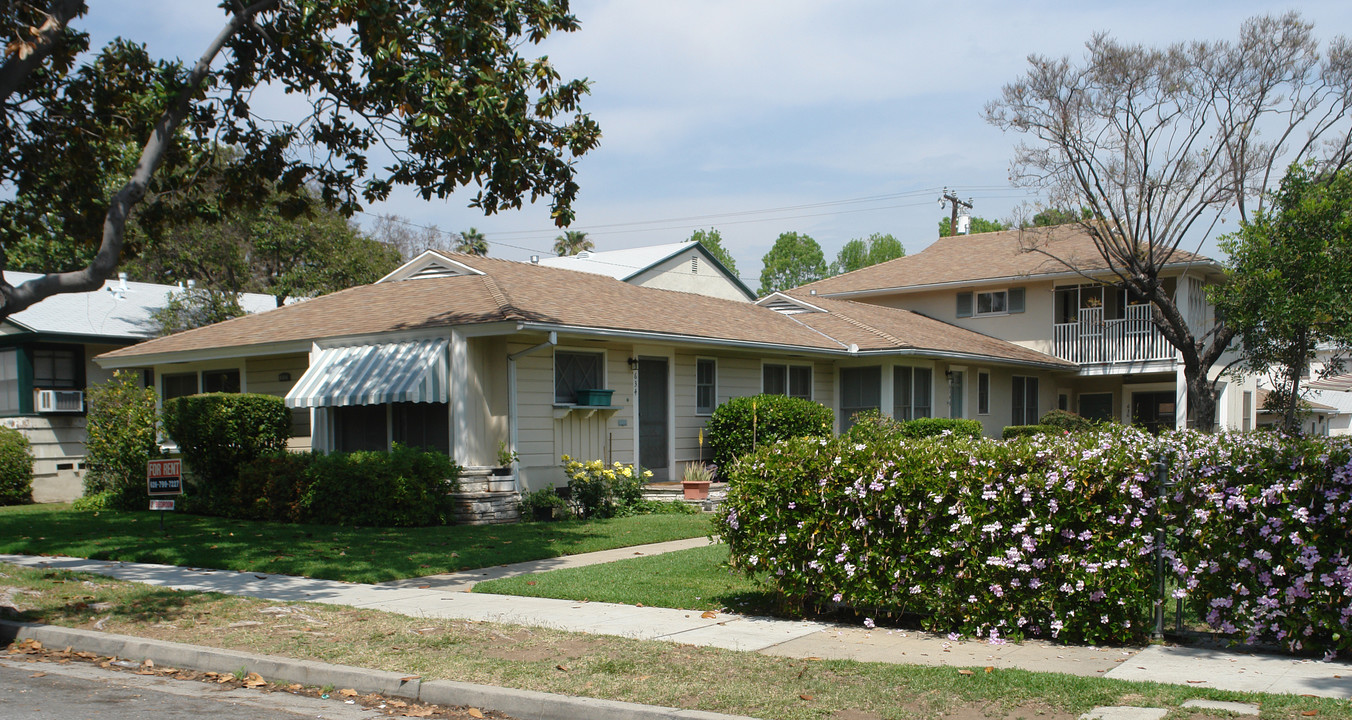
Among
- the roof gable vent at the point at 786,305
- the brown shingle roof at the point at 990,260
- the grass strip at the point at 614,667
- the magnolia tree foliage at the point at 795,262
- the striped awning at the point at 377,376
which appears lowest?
the grass strip at the point at 614,667

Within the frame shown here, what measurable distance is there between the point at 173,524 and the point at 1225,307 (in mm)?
20780

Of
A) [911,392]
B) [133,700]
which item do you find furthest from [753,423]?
[133,700]

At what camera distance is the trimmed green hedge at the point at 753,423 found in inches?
757

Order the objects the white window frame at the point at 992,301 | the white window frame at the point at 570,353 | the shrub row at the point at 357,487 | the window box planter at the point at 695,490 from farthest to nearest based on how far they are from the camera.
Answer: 1. the white window frame at the point at 992,301
2. the window box planter at the point at 695,490
3. the white window frame at the point at 570,353
4. the shrub row at the point at 357,487

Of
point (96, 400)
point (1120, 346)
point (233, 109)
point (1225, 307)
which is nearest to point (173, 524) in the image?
point (96, 400)

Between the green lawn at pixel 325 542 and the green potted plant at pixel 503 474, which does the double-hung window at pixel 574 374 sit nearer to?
the green potted plant at pixel 503 474

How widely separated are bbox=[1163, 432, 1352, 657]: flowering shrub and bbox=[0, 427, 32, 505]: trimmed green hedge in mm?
21305

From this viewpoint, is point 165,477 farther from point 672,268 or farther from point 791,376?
point 672,268

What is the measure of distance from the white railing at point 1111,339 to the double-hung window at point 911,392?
6.40 meters

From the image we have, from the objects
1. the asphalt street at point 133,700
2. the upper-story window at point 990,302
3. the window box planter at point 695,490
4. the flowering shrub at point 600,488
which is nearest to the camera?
the asphalt street at point 133,700

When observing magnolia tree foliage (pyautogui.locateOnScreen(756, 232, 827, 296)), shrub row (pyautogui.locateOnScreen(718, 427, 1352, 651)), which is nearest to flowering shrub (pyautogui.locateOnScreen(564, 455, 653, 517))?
shrub row (pyautogui.locateOnScreen(718, 427, 1352, 651))

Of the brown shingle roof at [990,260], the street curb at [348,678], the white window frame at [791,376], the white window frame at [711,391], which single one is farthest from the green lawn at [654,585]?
the brown shingle roof at [990,260]

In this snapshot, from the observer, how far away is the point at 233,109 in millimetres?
13844

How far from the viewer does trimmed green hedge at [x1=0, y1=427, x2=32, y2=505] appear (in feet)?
66.5
